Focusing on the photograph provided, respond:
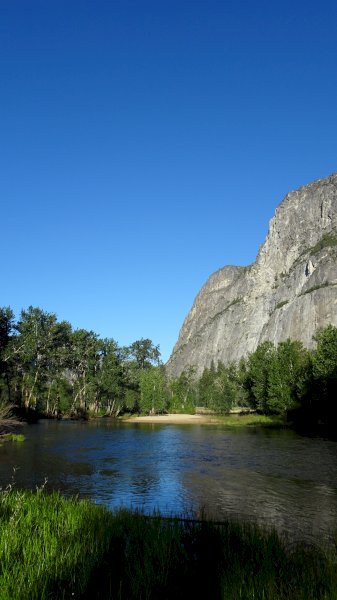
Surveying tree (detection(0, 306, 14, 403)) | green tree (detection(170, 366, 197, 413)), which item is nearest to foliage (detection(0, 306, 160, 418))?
tree (detection(0, 306, 14, 403))

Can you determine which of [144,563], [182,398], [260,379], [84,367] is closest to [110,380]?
[84,367]

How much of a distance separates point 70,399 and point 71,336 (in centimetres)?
1509

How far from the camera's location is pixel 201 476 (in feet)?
96.7

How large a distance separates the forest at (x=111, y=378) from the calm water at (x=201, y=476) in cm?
2593

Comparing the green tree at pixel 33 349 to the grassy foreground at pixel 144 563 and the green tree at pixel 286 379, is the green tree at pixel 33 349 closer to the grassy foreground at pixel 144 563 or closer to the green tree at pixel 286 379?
the green tree at pixel 286 379

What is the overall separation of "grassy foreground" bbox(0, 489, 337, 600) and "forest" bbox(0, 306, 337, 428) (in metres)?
55.3

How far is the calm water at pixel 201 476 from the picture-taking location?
67.3 feet

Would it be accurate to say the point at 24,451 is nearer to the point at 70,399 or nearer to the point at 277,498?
the point at 277,498

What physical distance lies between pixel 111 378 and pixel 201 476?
282 feet

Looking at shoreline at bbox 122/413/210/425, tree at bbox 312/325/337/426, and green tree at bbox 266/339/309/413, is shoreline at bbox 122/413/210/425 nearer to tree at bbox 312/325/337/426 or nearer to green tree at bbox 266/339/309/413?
green tree at bbox 266/339/309/413

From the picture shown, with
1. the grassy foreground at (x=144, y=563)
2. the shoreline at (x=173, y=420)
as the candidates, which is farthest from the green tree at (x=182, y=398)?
the grassy foreground at (x=144, y=563)

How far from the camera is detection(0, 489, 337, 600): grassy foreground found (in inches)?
318

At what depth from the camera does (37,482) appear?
1003 inches

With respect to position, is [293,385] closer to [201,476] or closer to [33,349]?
[33,349]
